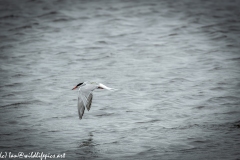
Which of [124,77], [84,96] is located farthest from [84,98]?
[124,77]

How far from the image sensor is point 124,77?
47.2 feet

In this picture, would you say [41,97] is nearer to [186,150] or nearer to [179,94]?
[179,94]

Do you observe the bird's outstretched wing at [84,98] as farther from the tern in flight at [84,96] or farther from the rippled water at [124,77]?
the rippled water at [124,77]

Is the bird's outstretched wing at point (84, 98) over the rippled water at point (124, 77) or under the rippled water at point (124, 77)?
over

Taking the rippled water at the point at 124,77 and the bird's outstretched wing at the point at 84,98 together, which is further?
the bird's outstretched wing at the point at 84,98

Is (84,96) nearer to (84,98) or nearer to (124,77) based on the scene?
(84,98)

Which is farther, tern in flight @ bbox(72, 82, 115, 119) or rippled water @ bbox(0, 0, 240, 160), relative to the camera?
tern in flight @ bbox(72, 82, 115, 119)

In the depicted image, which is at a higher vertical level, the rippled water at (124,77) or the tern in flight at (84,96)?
the tern in flight at (84,96)

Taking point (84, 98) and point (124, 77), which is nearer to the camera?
point (84, 98)

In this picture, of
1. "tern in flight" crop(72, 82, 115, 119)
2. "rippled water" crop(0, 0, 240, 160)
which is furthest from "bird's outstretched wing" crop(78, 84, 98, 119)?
"rippled water" crop(0, 0, 240, 160)

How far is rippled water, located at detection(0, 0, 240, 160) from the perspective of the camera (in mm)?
9570

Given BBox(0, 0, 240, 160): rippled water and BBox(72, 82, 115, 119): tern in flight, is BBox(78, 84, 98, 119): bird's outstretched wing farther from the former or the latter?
BBox(0, 0, 240, 160): rippled water

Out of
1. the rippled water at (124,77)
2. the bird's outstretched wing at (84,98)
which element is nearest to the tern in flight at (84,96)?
the bird's outstretched wing at (84,98)

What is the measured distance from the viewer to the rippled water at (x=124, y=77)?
957 cm
